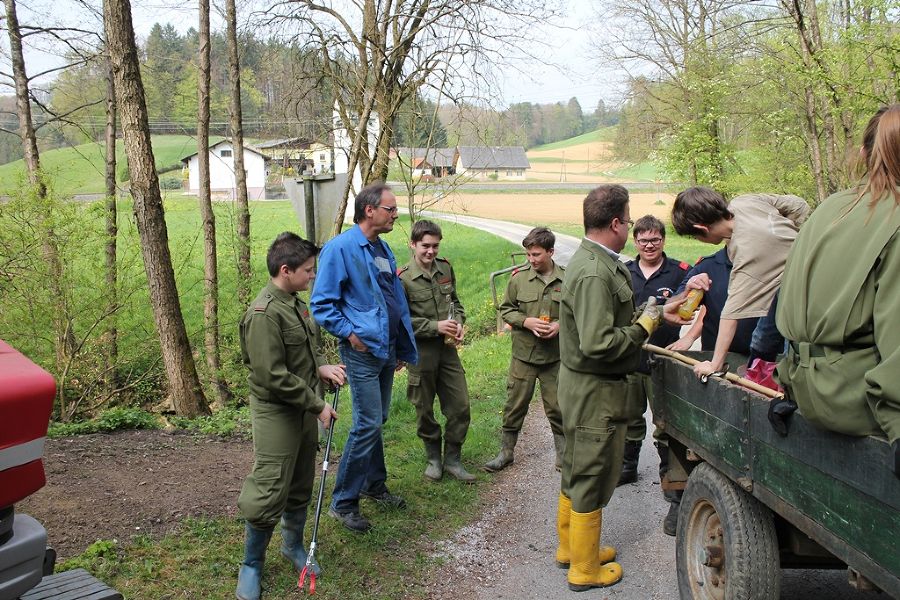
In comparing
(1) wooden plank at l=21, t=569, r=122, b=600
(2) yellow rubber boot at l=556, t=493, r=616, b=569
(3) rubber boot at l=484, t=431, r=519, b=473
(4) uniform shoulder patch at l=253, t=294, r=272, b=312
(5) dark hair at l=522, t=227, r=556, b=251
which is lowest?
(3) rubber boot at l=484, t=431, r=519, b=473

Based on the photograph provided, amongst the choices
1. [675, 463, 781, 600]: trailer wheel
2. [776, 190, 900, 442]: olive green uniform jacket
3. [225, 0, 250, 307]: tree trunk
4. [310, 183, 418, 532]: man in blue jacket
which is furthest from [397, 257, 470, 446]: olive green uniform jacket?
[225, 0, 250, 307]: tree trunk

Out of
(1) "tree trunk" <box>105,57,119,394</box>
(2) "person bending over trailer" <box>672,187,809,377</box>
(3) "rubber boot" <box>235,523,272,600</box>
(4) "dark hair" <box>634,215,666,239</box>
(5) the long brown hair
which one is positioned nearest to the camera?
(5) the long brown hair

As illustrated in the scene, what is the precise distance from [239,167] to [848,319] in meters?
12.6

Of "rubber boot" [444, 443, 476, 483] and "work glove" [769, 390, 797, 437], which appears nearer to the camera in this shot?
"work glove" [769, 390, 797, 437]

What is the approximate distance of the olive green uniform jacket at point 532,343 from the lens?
6.39 meters

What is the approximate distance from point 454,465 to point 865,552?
412 centimetres

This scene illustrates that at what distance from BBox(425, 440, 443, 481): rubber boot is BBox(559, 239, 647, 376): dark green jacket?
2.27 meters

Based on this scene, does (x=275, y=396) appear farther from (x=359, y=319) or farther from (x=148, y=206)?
(x=148, y=206)

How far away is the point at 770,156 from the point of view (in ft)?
80.3

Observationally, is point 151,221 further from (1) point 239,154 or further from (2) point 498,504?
(1) point 239,154

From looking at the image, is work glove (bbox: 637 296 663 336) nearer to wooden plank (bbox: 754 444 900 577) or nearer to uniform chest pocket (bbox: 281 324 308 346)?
wooden plank (bbox: 754 444 900 577)

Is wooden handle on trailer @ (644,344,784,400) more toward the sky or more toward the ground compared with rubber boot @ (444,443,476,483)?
more toward the sky

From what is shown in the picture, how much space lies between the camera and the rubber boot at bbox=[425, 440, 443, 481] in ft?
20.8

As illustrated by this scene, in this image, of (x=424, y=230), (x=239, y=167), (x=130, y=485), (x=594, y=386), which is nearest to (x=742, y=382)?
(x=594, y=386)
